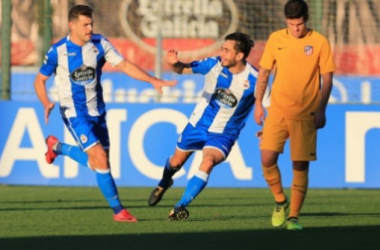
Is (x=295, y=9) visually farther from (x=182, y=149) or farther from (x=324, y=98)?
(x=182, y=149)

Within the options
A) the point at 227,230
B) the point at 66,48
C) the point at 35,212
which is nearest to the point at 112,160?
the point at 35,212

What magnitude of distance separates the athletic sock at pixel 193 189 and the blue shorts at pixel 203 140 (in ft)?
1.44

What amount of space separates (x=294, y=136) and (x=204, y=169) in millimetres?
1499

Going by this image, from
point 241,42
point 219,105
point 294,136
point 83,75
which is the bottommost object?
point 219,105

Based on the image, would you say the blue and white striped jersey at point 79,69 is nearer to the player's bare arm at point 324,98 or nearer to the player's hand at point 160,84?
the player's hand at point 160,84

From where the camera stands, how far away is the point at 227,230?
977cm

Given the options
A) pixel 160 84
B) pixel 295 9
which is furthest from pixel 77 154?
pixel 295 9

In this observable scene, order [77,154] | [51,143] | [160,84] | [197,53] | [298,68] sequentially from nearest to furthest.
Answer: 1. [298,68]
2. [160,84]
3. [77,154]
4. [51,143]
5. [197,53]

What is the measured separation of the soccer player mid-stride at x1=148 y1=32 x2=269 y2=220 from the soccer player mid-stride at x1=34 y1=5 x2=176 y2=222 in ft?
2.16

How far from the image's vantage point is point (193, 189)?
10883 mm

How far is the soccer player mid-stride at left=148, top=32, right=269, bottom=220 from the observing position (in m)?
11.2

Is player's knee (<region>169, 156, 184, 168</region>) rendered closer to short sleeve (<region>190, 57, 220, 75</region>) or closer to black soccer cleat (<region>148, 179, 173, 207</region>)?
black soccer cleat (<region>148, 179, 173, 207</region>)

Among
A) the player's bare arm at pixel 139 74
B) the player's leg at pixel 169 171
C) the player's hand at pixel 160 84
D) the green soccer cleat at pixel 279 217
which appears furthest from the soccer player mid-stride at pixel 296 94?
the player's leg at pixel 169 171

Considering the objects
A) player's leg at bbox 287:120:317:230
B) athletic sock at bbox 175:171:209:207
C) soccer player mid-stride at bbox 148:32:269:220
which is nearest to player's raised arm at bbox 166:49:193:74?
soccer player mid-stride at bbox 148:32:269:220
